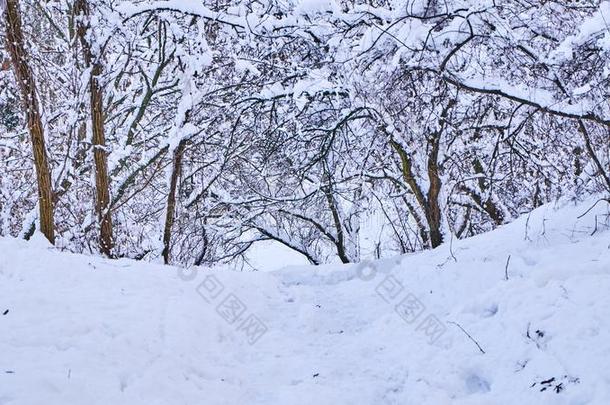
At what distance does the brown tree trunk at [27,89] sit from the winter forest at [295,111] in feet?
0.07

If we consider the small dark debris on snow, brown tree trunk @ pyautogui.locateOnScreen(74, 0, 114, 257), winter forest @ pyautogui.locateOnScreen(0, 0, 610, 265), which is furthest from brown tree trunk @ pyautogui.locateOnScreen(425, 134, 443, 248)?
the small dark debris on snow

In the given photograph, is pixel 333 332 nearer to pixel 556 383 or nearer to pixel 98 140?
pixel 556 383

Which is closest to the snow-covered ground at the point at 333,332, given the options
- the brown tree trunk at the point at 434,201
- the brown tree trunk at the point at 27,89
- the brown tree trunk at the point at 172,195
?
the brown tree trunk at the point at 27,89

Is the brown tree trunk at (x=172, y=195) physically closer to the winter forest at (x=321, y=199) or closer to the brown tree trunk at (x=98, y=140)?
the winter forest at (x=321, y=199)

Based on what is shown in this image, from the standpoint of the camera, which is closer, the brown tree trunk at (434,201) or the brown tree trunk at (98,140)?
the brown tree trunk at (98,140)

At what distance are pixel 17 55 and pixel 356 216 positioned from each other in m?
9.57

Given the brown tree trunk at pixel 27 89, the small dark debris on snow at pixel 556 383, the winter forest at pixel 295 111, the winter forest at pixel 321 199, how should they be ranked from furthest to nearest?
the brown tree trunk at pixel 27 89 < the winter forest at pixel 295 111 < the winter forest at pixel 321 199 < the small dark debris on snow at pixel 556 383

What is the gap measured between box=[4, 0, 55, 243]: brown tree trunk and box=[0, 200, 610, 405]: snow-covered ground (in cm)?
90

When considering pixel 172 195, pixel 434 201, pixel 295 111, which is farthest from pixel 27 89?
pixel 434 201

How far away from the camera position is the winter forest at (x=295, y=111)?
16.4 feet

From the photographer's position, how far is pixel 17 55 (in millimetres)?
5551

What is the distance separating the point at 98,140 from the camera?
7430 millimetres

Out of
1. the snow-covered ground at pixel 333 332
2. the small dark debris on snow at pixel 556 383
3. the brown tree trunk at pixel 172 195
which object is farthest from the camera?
the brown tree trunk at pixel 172 195

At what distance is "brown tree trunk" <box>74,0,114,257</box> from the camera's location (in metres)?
7.20
